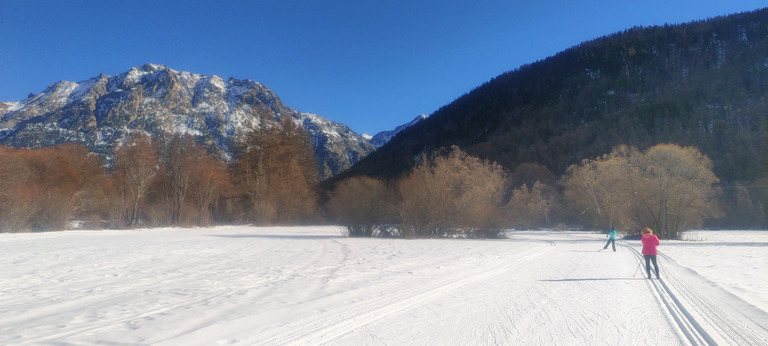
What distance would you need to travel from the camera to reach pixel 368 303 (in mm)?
7027

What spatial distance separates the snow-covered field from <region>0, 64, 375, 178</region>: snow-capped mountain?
4076 inches

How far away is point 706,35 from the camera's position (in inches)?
4769

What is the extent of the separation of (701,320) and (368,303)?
518 centimetres

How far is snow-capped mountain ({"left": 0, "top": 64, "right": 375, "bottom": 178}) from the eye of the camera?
12183cm

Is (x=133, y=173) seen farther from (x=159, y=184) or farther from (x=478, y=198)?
(x=478, y=198)

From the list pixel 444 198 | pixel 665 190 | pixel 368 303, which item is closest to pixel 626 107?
pixel 665 190

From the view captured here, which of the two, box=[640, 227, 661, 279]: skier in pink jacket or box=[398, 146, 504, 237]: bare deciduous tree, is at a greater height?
box=[398, 146, 504, 237]: bare deciduous tree

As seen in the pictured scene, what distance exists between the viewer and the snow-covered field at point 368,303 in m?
5.15

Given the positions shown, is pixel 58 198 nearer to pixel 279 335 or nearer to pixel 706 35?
pixel 279 335

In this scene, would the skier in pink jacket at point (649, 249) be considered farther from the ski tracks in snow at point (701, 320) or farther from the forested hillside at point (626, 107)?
the forested hillside at point (626, 107)

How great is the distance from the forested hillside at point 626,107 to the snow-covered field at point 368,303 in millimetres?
67765

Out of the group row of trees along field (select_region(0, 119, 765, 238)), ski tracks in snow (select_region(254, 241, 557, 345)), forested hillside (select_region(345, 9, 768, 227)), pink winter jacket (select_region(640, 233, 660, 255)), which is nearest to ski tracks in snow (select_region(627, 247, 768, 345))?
pink winter jacket (select_region(640, 233, 660, 255))

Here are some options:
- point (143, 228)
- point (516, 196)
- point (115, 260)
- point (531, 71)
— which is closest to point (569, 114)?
point (531, 71)

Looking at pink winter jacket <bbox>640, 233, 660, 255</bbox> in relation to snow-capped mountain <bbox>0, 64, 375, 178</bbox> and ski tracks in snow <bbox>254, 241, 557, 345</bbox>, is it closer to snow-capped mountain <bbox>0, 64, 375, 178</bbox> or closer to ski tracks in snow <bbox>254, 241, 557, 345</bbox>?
ski tracks in snow <bbox>254, 241, 557, 345</bbox>
